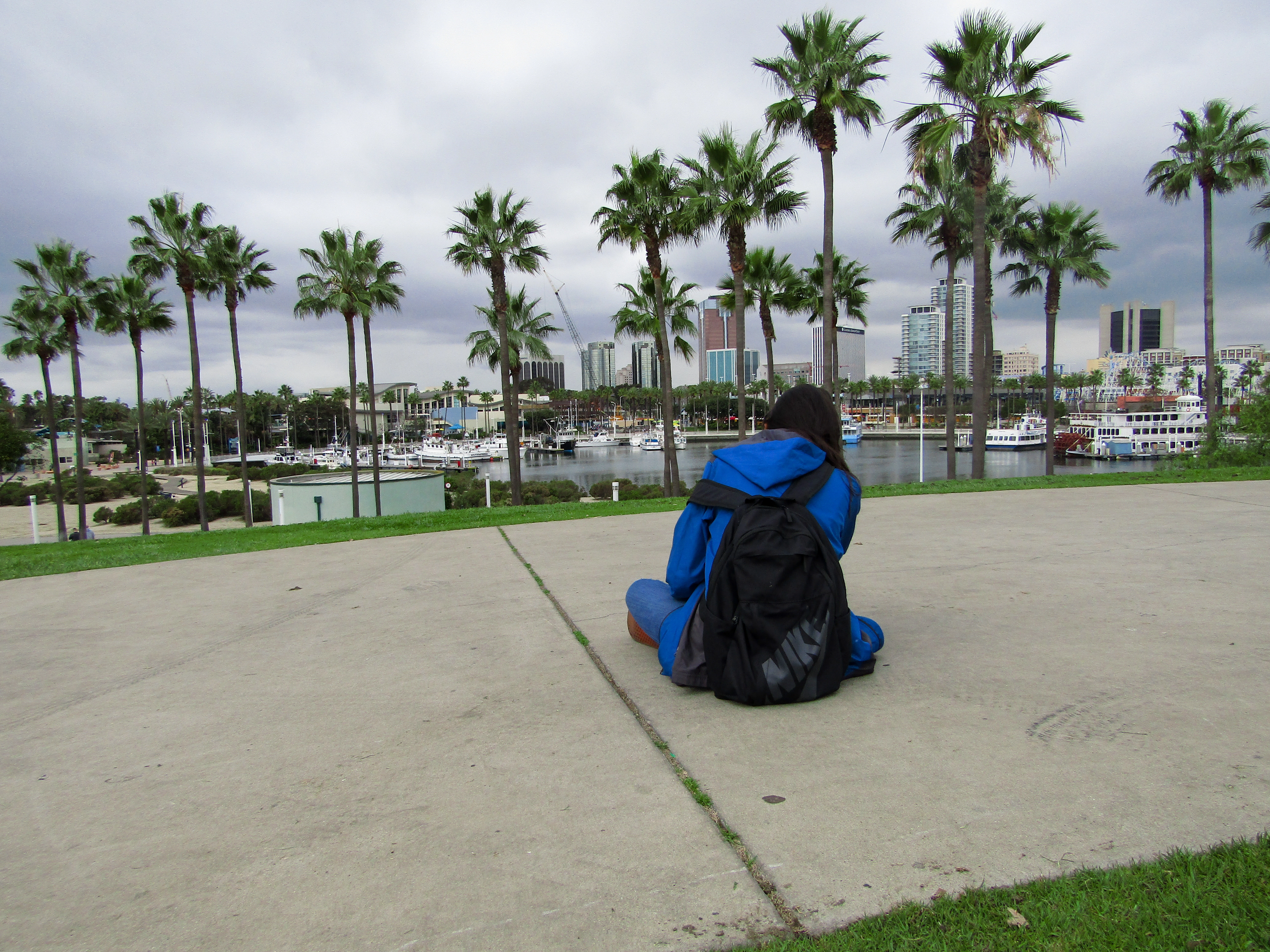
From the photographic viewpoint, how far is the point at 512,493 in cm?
2370

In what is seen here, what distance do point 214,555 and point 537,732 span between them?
268 inches

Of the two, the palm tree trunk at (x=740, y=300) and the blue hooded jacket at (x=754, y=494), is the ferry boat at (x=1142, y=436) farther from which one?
the blue hooded jacket at (x=754, y=494)

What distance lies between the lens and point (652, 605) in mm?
3604

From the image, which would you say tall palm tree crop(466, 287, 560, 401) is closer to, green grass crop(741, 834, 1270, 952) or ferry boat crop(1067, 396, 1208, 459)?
green grass crop(741, 834, 1270, 952)

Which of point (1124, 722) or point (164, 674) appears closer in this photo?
point (1124, 722)

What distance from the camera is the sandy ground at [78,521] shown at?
3369 cm

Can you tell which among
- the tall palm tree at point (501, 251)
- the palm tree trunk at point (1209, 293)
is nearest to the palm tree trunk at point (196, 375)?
the tall palm tree at point (501, 251)

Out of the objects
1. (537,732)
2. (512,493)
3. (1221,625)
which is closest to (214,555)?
(537,732)

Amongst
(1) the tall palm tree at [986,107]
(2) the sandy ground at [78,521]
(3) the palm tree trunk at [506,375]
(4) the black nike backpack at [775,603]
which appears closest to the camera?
(4) the black nike backpack at [775,603]

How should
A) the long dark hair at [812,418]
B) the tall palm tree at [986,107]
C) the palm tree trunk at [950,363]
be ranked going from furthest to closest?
the palm tree trunk at [950,363]
the tall palm tree at [986,107]
the long dark hair at [812,418]

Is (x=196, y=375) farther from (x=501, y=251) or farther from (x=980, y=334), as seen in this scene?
(x=980, y=334)

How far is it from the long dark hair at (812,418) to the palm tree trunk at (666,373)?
20.4 meters

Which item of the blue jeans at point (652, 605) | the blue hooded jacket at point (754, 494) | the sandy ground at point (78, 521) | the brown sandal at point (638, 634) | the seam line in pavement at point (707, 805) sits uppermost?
the blue hooded jacket at point (754, 494)

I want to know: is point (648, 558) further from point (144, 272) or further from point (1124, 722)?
point (144, 272)
